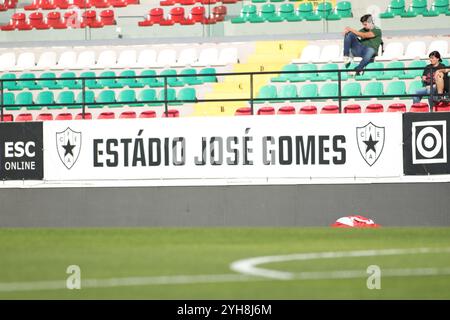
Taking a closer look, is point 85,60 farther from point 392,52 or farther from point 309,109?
point 309,109

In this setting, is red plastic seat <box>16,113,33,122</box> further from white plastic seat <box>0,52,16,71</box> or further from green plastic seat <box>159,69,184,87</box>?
white plastic seat <box>0,52,16,71</box>

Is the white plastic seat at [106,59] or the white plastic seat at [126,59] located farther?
the white plastic seat at [106,59]

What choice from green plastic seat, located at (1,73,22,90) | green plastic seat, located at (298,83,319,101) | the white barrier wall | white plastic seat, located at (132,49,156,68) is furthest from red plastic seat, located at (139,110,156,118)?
green plastic seat, located at (1,73,22,90)

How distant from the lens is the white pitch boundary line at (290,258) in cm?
891

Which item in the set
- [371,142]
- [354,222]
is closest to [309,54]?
[371,142]

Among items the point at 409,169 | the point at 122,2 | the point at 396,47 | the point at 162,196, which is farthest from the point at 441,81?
the point at 122,2

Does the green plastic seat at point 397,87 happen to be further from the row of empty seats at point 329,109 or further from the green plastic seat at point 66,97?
the green plastic seat at point 66,97

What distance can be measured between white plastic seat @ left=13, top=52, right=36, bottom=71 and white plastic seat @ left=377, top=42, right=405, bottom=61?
868cm

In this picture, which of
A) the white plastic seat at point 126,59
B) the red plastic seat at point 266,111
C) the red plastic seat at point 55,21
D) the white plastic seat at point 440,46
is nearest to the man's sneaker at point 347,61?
the red plastic seat at point 266,111

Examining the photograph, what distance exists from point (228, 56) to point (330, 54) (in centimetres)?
250

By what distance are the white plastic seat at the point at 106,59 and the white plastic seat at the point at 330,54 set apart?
5.07 m

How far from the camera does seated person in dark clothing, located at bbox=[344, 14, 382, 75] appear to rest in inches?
904

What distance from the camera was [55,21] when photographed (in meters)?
30.7
